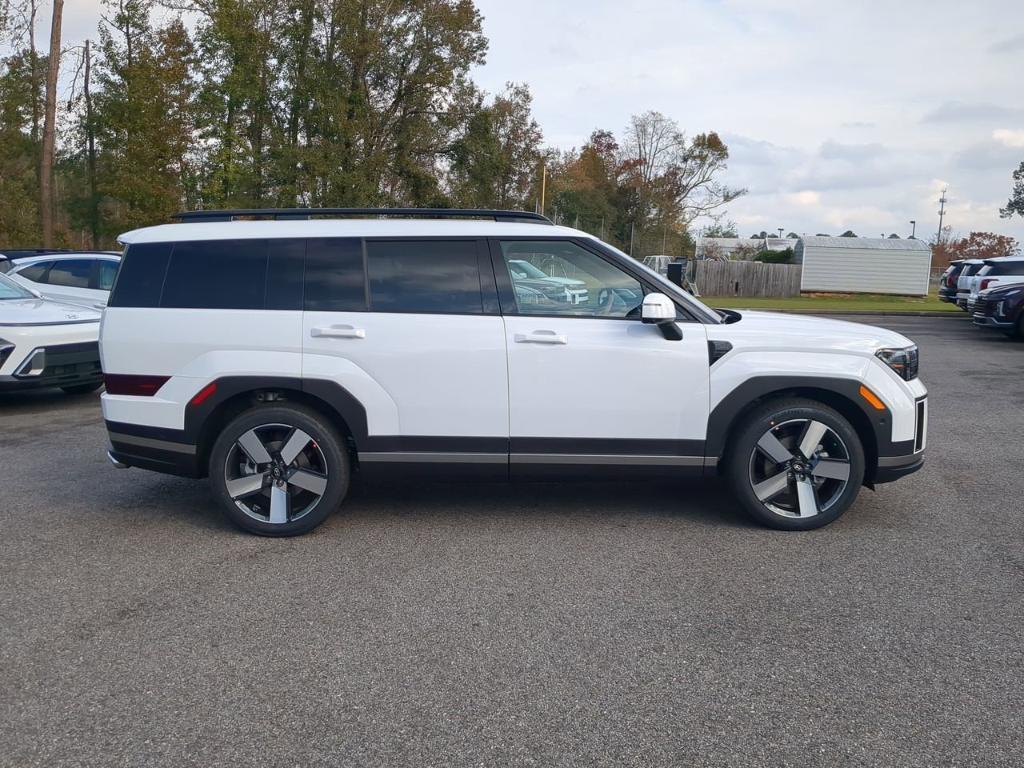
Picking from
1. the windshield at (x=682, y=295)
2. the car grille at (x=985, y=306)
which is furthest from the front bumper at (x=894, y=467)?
the car grille at (x=985, y=306)

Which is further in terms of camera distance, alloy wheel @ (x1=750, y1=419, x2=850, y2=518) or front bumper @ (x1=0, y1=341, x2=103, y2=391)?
front bumper @ (x1=0, y1=341, x2=103, y2=391)

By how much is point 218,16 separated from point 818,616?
3419 cm

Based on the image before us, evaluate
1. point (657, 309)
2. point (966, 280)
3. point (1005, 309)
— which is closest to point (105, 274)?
point (657, 309)

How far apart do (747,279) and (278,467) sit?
41.2 m

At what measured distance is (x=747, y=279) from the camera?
44.1 m

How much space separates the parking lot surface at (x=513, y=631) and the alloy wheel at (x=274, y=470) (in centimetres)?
23

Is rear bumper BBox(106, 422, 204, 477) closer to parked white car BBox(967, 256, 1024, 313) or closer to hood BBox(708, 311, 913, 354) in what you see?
hood BBox(708, 311, 913, 354)

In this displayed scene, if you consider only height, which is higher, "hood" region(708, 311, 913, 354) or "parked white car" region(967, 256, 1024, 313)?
"hood" region(708, 311, 913, 354)

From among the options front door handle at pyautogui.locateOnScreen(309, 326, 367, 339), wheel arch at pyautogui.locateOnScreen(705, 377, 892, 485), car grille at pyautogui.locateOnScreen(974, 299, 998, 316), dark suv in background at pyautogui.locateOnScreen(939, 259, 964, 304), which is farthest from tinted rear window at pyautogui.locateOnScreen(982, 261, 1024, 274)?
front door handle at pyautogui.locateOnScreen(309, 326, 367, 339)

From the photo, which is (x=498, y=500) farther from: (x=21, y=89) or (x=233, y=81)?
(x=21, y=89)

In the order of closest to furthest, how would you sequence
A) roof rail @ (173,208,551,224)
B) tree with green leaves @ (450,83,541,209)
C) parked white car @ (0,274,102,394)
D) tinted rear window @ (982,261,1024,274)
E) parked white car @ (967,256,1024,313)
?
roof rail @ (173,208,551,224) → parked white car @ (0,274,102,394) → parked white car @ (967,256,1024,313) → tinted rear window @ (982,261,1024,274) → tree with green leaves @ (450,83,541,209)

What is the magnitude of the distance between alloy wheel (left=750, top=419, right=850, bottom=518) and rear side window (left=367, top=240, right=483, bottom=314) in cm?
191

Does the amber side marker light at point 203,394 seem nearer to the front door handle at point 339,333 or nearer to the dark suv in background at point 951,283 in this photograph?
the front door handle at point 339,333

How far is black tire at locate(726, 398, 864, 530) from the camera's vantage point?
5.33m
